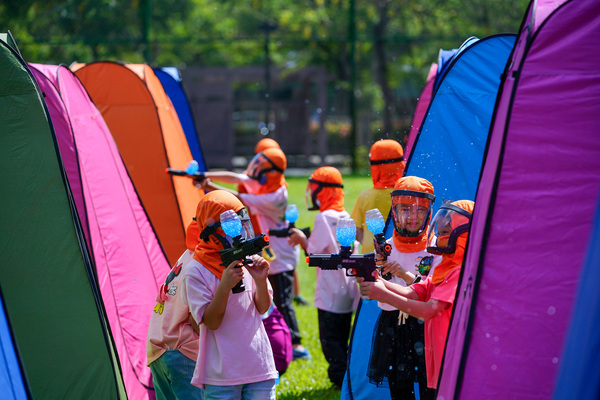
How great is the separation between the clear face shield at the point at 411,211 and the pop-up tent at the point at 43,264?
1.70m

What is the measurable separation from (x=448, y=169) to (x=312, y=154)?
56.9ft

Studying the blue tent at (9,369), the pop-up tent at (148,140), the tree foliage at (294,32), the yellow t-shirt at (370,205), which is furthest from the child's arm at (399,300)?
the tree foliage at (294,32)

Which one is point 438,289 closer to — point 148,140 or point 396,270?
point 396,270

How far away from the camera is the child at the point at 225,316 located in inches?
130

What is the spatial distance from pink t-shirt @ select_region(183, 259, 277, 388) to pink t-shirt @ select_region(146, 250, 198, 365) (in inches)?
9.7

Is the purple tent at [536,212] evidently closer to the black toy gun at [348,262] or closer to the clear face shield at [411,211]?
the black toy gun at [348,262]

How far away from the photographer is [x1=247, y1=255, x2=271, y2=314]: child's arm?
11.1 feet

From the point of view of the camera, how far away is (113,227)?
4785 millimetres

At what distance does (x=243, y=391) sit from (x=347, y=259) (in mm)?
902

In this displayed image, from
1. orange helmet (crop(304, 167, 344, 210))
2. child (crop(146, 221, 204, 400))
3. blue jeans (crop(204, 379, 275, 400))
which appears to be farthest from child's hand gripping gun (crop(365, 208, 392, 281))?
orange helmet (crop(304, 167, 344, 210))

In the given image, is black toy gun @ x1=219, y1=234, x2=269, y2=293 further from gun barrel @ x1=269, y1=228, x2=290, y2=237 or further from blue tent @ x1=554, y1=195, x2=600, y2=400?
gun barrel @ x1=269, y1=228, x2=290, y2=237

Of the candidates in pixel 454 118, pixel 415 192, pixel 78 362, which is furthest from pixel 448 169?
pixel 78 362

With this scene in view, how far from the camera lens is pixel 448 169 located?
476cm

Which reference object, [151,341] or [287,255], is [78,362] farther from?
[287,255]
